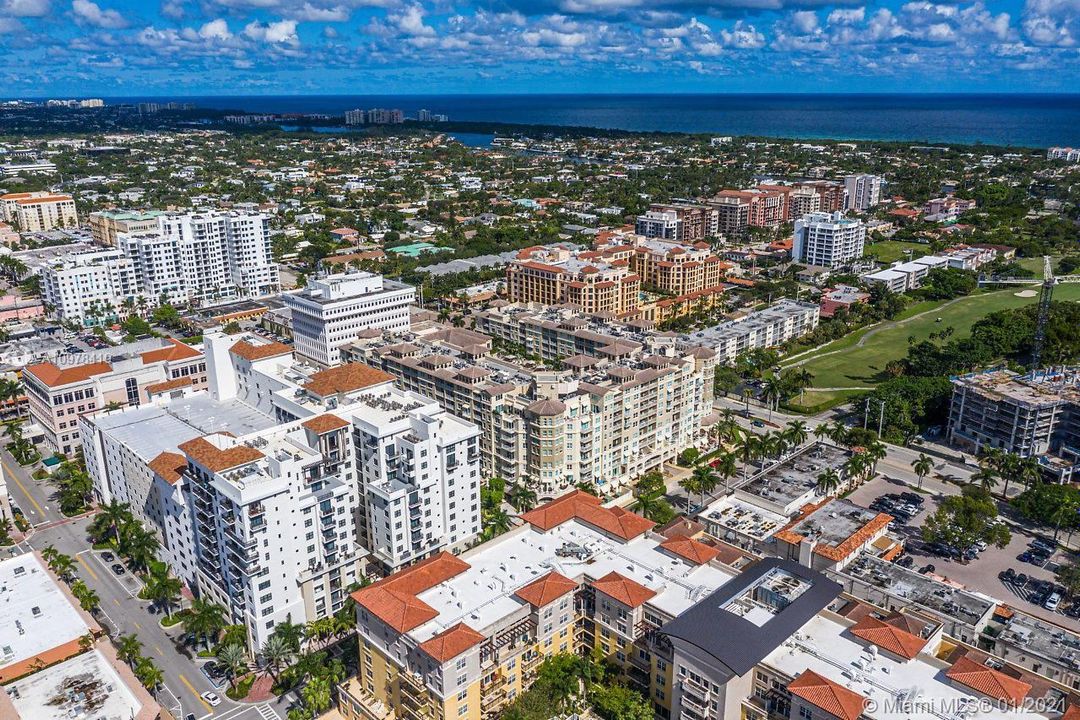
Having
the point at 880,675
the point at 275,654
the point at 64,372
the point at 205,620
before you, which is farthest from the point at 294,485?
the point at 64,372

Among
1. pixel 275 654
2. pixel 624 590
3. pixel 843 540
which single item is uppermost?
pixel 624 590

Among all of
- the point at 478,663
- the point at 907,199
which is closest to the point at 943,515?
the point at 478,663

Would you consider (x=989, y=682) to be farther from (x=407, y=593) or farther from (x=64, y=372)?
(x=64, y=372)

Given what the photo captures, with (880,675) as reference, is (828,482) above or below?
below

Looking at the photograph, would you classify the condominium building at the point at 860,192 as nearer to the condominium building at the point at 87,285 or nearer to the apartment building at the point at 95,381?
the condominium building at the point at 87,285

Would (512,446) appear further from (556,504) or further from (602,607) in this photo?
(602,607)

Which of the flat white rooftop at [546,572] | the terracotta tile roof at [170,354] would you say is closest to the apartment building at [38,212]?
the terracotta tile roof at [170,354]

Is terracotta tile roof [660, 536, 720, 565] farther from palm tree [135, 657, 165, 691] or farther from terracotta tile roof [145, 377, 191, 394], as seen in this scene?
terracotta tile roof [145, 377, 191, 394]
